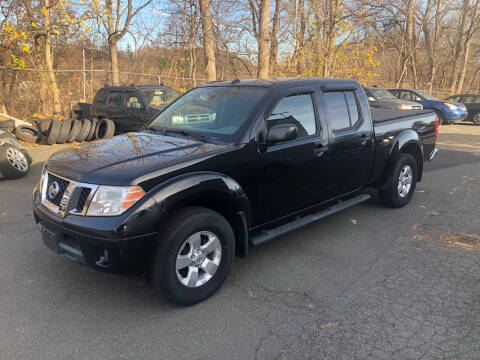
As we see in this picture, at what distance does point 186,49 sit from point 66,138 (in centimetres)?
1480

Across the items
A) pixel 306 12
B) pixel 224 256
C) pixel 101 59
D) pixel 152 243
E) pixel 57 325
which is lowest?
pixel 57 325

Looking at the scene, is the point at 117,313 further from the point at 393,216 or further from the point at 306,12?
the point at 306,12

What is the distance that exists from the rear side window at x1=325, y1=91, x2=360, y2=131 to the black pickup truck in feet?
0.05

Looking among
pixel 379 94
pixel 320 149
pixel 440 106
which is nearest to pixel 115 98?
pixel 320 149

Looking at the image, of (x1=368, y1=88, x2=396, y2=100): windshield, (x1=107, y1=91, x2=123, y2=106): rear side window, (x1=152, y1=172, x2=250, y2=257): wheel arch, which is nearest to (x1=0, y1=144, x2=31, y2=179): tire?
(x1=107, y1=91, x2=123, y2=106): rear side window

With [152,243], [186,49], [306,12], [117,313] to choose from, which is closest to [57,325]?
[117,313]

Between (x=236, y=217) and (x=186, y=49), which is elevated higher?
(x=186, y=49)

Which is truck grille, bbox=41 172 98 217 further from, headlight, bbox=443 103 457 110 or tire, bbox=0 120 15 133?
headlight, bbox=443 103 457 110

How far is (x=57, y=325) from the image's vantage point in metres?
2.78

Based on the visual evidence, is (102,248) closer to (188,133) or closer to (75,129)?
(188,133)

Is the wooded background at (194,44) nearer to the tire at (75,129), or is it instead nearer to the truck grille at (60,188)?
the tire at (75,129)

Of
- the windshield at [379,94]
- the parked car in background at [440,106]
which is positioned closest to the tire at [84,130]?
the windshield at [379,94]

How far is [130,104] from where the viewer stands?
1053 cm

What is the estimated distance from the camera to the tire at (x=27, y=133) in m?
10.0
